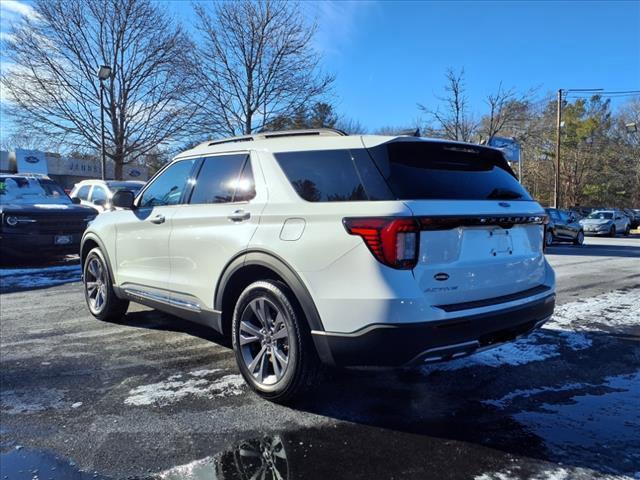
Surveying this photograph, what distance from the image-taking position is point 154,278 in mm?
4684

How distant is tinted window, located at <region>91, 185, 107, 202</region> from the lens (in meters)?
13.2

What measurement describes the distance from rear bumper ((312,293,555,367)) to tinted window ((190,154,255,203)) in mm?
1316

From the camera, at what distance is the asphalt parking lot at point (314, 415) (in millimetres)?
2711

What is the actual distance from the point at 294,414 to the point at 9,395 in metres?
2.12

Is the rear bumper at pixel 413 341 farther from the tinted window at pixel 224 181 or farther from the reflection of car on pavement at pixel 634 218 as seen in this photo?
the reflection of car on pavement at pixel 634 218

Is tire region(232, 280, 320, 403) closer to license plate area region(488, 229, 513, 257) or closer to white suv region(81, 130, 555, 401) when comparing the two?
white suv region(81, 130, 555, 401)

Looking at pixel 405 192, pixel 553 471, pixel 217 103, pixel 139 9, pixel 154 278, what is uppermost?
pixel 139 9

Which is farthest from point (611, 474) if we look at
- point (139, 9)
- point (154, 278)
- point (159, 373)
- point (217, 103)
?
point (139, 9)

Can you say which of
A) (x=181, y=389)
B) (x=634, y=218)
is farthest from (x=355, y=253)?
(x=634, y=218)

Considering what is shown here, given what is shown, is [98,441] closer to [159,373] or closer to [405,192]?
[159,373]

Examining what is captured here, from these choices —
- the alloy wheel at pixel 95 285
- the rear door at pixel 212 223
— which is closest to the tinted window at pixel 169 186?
the rear door at pixel 212 223

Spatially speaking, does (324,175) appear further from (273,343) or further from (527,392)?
(527,392)

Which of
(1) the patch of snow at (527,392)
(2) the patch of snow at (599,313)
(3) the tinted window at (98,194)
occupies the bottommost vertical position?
(1) the patch of snow at (527,392)

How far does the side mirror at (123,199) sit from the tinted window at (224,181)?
43.6 inches
